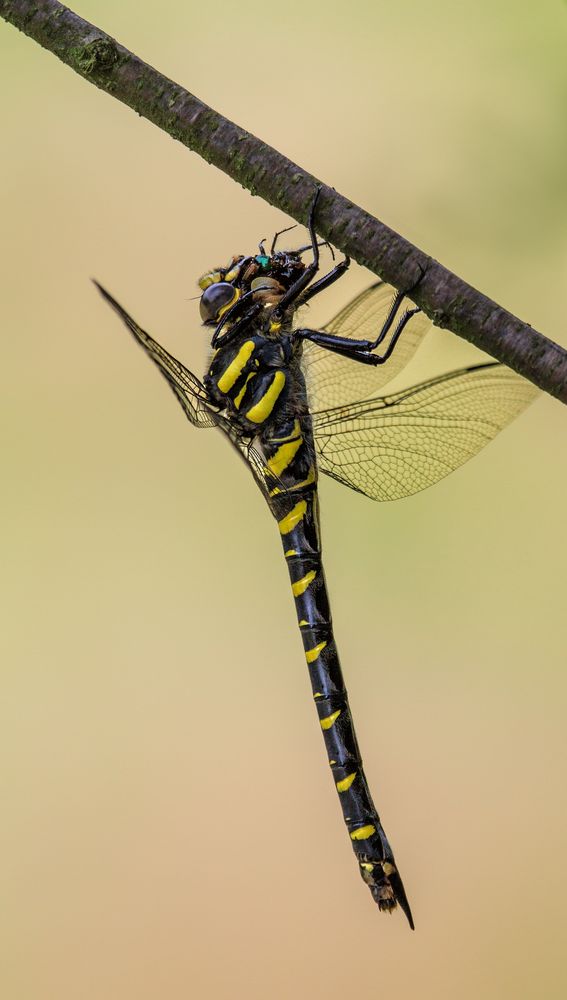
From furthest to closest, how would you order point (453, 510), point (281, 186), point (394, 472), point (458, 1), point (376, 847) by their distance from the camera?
point (458, 1) < point (453, 510) < point (394, 472) < point (376, 847) < point (281, 186)

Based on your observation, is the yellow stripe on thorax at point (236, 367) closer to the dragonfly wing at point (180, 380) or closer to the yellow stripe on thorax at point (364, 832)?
the dragonfly wing at point (180, 380)

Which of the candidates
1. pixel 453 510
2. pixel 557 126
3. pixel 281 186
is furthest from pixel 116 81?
pixel 453 510

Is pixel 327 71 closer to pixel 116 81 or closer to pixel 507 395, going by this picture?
pixel 507 395

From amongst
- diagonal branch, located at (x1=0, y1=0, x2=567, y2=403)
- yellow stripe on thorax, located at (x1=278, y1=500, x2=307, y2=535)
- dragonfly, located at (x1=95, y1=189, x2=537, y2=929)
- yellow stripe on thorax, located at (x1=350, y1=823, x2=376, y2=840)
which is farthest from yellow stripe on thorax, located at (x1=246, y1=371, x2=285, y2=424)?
yellow stripe on thorax, located at (x1=350, y1=823, x2=376, y2=840)

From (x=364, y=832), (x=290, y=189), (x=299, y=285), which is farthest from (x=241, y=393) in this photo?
(x=364, y=832)

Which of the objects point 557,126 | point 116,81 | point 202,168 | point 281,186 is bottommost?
point 281,186

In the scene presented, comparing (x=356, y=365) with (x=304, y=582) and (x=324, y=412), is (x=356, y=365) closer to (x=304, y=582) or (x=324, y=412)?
(x=324, y=412)
